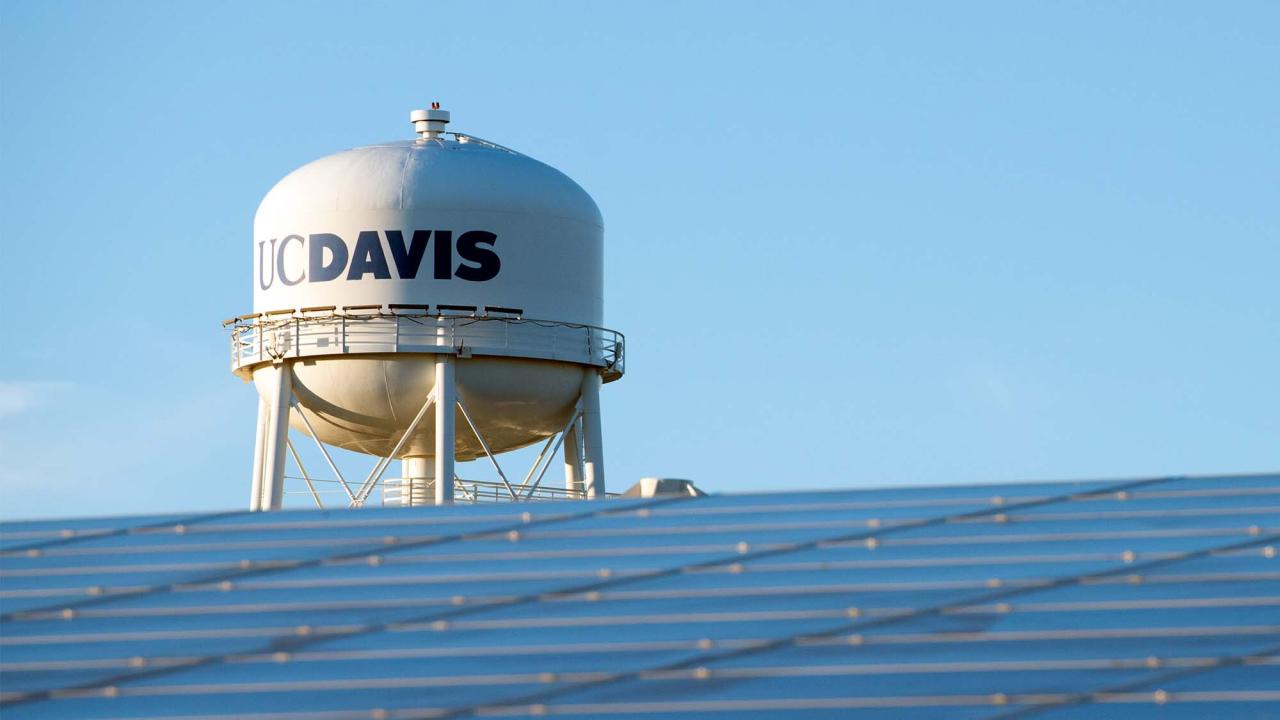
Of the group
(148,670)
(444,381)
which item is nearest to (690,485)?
(148,670)

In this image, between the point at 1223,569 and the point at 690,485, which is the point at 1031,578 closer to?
the point at 1223,569

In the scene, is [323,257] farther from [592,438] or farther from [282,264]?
[592,438]

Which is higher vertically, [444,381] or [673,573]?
[444,381]

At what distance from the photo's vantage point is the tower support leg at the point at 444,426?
4266cm

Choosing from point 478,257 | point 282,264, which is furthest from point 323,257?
point 478,257

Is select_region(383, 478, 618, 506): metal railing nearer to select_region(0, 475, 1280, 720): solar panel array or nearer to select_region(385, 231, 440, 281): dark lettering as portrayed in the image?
select_region(385, 231, 440, 281): dark lettering

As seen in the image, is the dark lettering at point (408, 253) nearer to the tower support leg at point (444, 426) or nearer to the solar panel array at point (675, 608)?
the tower support leg at point (444, 426)

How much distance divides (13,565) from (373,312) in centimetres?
2071

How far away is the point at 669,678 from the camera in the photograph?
19.2 metres

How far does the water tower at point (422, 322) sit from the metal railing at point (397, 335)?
25mm

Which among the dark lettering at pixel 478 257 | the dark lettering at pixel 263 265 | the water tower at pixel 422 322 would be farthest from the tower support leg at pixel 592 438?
the dark lettering at pixel 263 265

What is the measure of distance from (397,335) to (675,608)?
2348 centimetres

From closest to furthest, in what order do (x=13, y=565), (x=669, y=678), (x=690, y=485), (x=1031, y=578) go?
(x=669, y=678) → (x=1031, y=578) → (x=13, y=565) → (x=690, y=485)

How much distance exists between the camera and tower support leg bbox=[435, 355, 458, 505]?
42.7 metres
